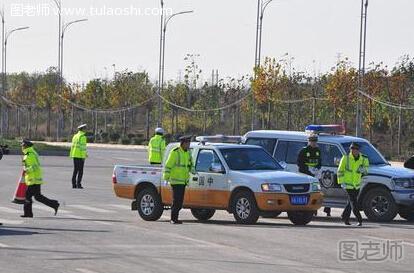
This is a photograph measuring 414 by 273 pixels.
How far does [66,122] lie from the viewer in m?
105

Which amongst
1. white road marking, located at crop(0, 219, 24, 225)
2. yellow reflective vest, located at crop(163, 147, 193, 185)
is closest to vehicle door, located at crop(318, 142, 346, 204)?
yellow reflective vest, located at crop(163, 147, 193, 185)

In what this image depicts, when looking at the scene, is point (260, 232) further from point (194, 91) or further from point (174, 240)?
point (194, 91)

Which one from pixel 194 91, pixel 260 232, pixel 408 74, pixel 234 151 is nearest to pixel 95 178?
pixel 234 151

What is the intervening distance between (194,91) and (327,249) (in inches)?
2691

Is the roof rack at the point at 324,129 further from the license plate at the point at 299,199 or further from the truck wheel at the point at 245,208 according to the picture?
the truck wheel at the point at 245,208

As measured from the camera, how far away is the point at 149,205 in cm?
2248

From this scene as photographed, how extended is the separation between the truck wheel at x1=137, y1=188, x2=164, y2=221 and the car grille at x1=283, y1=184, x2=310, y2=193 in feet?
9.61

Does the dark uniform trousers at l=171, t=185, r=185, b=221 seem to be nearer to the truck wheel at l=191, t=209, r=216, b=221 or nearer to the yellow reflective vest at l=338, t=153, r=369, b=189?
the truck wheel at l=191, t=209, r=216, b=221

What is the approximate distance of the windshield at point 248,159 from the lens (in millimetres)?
21688

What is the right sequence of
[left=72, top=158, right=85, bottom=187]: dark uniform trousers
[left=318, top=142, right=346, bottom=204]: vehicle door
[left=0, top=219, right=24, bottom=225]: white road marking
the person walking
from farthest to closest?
1. [left=72, top=158, right=85, bottom=187]: dark uniform trousers
2. [left=318, top=142, right=346, bottom=204]: vehicle door
3. the person walking
4. [left=0, top=219, right=24, bottom=225]: white road marking

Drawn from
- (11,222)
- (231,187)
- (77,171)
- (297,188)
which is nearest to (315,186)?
(297,188)

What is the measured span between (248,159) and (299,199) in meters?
1.60

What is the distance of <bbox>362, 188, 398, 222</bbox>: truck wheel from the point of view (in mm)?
22438

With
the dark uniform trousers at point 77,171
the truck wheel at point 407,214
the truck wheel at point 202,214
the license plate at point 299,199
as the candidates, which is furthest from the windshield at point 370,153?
the dark uniform trousers at point 77,171
